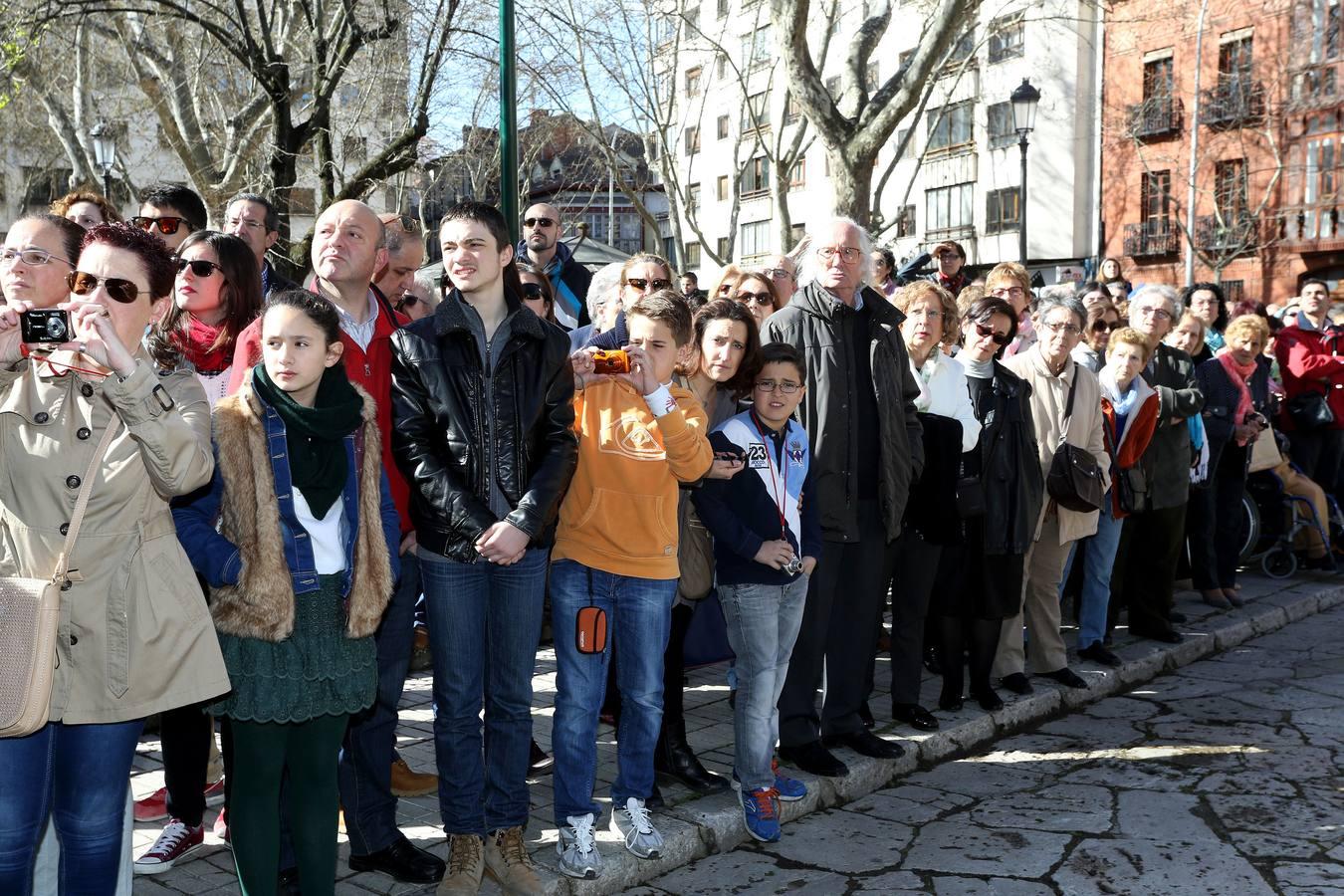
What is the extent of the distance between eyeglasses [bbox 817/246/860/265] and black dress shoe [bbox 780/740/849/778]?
2146mm

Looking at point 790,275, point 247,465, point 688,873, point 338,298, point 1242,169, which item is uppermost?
point 1242,169

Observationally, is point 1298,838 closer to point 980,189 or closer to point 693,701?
point 693,701

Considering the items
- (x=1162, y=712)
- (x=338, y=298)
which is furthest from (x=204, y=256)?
(x=1162, y=712)

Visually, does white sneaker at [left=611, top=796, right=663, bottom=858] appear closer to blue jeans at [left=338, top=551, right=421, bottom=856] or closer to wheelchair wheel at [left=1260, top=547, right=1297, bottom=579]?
blue jeans at [left=338, top=551, right=421, bottom=856]

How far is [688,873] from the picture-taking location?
175 inches

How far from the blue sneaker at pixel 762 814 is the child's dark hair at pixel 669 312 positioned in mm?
1795

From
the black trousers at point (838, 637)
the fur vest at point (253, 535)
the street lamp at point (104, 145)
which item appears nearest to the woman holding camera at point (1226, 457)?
the black trousers at point (838, 637)

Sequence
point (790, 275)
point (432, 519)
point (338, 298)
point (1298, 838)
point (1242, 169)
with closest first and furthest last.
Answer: point (432, 519) < point (338, 298) < point (1298, 838) < point (790, 275) < point (1242, 169)

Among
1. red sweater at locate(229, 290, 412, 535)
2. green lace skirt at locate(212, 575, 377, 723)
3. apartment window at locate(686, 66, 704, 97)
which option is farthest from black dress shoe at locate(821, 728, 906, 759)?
apartment window at locate(686, 66, 704, 97)

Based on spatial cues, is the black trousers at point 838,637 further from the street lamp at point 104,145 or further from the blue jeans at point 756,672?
the street lamp at point 104,145

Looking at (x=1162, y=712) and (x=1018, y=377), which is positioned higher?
(x=1018, y=377)

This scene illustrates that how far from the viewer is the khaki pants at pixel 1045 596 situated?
684 cm

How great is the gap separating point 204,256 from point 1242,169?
35092 millimetres

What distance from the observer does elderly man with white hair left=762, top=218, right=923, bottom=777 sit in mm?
5285
